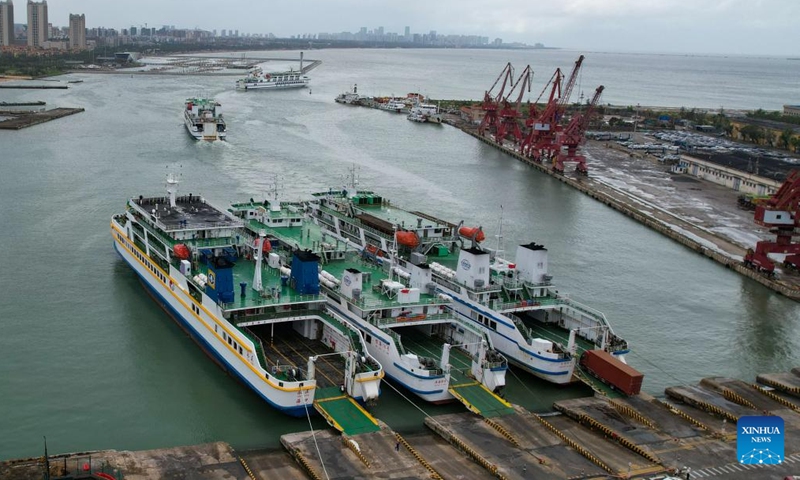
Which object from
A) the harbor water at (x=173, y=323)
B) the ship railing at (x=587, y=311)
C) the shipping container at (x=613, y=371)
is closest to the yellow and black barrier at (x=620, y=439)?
the shipping container at (x=613, y=371)

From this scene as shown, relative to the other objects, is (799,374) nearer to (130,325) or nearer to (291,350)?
(291,350)

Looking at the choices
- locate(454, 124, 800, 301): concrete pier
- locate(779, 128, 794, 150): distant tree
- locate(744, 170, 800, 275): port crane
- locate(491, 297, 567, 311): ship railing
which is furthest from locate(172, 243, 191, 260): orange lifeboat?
locate(779, 128, 794, 150): distant tree

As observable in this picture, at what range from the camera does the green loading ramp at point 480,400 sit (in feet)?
65.8

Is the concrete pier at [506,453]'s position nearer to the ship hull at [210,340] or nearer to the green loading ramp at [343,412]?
the green loading ramp at [343,412]

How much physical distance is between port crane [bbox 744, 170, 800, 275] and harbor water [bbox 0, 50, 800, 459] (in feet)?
4.32

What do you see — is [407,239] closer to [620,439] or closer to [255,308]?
[255,308]

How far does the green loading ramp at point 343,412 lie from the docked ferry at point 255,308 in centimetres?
11

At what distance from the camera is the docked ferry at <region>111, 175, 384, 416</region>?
20094 mm

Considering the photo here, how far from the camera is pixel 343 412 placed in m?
19.3

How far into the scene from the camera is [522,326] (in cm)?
2409

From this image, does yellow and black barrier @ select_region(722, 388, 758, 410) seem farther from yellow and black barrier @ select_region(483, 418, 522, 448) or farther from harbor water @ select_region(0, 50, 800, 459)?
yellow and black barrier @ select_region(483, 418, 522, 448)

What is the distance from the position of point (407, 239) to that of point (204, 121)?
143ft

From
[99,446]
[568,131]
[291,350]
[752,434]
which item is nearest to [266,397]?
[291,350]

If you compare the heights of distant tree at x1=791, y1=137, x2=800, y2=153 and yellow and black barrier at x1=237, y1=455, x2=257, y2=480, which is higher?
distant tree at x1=791, y1=137, x2=800, y2=153
